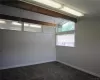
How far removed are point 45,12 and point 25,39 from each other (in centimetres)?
215

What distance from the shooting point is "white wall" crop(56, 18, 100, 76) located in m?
3.44

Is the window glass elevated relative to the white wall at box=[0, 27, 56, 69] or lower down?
elevated

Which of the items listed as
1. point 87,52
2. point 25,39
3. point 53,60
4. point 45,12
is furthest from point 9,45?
point 87,52

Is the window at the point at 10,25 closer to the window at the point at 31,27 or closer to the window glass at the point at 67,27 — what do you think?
the window at the point at 31,27

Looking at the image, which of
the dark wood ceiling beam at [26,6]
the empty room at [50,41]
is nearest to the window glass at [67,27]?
the empty room at [50,41]

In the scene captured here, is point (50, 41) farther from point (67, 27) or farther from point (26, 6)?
Result: point (26, 6)

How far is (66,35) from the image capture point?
5.10 metres

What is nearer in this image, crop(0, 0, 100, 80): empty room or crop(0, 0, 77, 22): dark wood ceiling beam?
crop(0, 0, 77, 22): dark wood ceiling beam

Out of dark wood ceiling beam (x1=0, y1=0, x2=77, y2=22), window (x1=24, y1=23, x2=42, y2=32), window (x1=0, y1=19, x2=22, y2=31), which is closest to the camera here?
dark wood ceiling beam (x1=0, y1=0, x2=77, y2=22)

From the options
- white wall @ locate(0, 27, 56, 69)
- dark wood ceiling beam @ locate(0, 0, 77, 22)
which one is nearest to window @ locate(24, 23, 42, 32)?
white wall @ locate(0, 27, 56, 69)

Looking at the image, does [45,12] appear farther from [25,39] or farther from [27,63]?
[27,63]

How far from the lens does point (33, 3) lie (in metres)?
2.84

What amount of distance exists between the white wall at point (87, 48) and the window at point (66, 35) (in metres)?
0.35

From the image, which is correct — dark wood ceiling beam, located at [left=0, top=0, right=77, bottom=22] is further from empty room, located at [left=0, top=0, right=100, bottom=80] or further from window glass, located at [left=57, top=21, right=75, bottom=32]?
window glass, located at [left=57, top=21, right=75, bottom=32]
